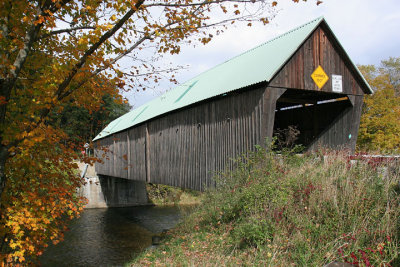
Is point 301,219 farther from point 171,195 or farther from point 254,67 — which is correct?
point 171,195

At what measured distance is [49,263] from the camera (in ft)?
35.8

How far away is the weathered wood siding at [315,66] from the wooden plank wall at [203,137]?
52cm

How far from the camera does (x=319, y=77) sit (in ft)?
28.0

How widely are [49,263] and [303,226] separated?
9.42 m

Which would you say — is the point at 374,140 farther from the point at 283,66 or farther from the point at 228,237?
the point at 228,237

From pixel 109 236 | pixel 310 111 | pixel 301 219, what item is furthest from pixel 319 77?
pixel 109 236

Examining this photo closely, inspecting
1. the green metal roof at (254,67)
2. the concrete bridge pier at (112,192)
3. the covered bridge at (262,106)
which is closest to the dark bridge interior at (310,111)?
the covered bridge at (262,106)

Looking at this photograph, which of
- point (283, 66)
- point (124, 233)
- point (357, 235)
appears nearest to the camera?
point (357, 235)

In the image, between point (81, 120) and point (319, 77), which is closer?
point (319, 77)

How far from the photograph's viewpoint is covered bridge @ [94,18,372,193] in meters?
7.86

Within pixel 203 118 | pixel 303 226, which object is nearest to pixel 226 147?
pixel 203 118

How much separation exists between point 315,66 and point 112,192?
19.9 metres

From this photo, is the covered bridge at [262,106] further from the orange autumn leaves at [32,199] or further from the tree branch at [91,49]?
the tree branch at [91,49]

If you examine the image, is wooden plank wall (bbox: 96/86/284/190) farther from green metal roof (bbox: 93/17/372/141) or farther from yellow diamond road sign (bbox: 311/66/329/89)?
yellow diamond road sign (bbox: 311/66/329/89)
